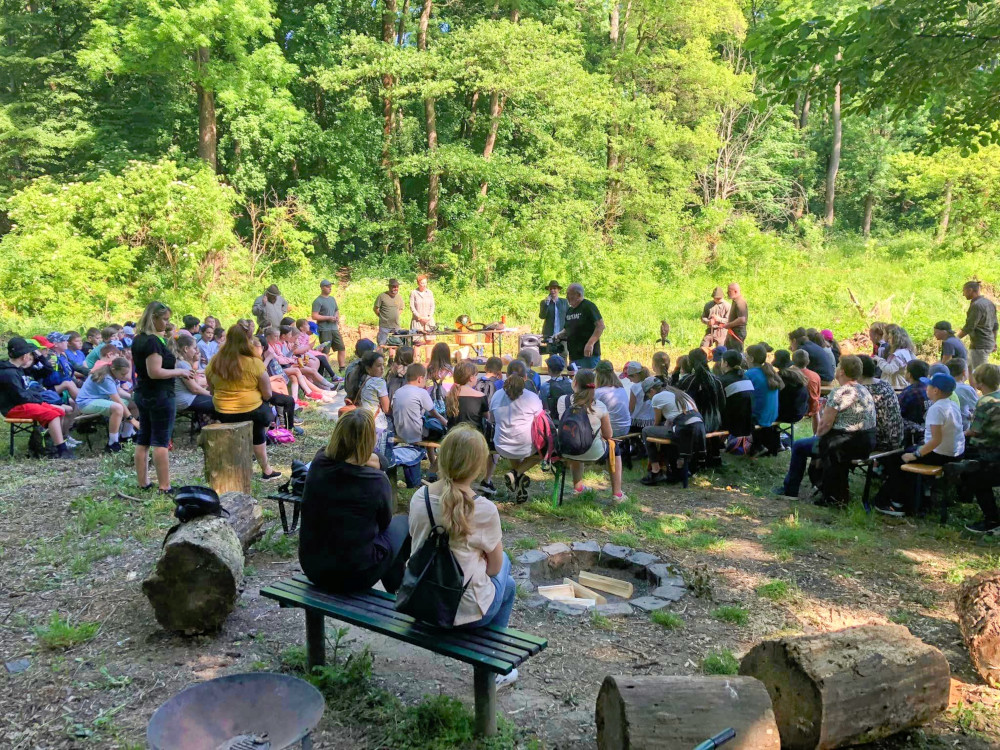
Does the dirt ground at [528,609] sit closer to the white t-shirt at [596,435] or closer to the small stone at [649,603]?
the small stone at [649,603]

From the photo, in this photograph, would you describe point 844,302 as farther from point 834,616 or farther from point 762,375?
point 834,616

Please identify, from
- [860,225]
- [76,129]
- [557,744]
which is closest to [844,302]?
[860,225]

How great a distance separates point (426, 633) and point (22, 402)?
6565mm

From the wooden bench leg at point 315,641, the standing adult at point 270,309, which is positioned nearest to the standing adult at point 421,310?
the standing adult at point 270,309

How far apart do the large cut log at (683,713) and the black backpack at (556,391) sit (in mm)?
4518

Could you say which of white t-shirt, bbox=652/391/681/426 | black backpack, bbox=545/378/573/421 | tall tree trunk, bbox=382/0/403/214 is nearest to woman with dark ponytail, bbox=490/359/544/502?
black backpack, bbox=545/378/573/421

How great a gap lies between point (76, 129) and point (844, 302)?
2121 centimetres

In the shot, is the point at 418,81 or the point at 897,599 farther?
the point at 418,81

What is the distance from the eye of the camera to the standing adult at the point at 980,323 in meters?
9.81

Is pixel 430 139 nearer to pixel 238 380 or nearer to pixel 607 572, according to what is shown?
pixel 238 380

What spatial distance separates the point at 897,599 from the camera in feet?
17.4

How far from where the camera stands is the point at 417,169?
74.0 ft

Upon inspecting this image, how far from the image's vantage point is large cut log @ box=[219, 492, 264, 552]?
535 centimetres

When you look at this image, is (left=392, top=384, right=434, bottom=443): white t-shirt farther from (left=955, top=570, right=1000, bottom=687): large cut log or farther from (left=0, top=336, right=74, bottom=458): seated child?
(left=955, top=570, right=1000, bottom=687): large cut log
